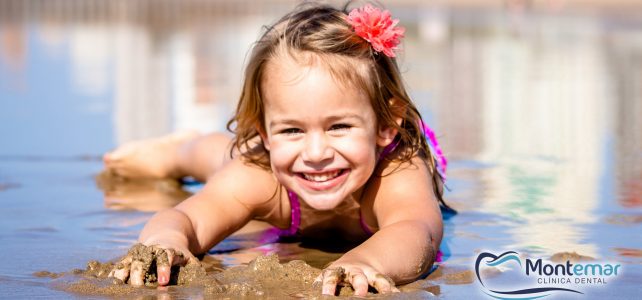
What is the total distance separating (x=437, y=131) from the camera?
648cm

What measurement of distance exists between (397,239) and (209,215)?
Answer: 694 mm

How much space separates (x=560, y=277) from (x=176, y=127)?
12.8ft

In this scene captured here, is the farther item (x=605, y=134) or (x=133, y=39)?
(x=133, y=39)

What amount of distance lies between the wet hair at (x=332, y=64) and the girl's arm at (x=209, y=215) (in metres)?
0.08

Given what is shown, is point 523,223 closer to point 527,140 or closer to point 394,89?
point 394,89

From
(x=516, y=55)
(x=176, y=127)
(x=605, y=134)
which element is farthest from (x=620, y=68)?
(x=176, y=127)

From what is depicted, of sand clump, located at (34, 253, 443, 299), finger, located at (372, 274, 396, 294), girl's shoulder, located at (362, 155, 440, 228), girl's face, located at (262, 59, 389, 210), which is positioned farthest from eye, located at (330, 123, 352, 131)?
finger, located at (372, 274, 396, 294)

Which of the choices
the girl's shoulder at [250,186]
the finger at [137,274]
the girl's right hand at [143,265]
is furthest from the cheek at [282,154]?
the finger at [137,274]

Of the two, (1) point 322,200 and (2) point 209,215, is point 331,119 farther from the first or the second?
(2) point 209,215

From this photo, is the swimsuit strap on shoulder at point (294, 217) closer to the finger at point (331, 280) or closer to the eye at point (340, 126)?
the eye at point (340, 126)

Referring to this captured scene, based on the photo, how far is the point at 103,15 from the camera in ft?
62.2

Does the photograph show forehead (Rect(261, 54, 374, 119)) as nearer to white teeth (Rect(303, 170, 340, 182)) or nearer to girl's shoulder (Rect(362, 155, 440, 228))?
white teeth (Rect(303, 170, 340, 182))

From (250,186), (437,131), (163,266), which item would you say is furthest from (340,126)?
(437,131)

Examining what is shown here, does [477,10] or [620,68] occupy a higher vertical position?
[477,10]
